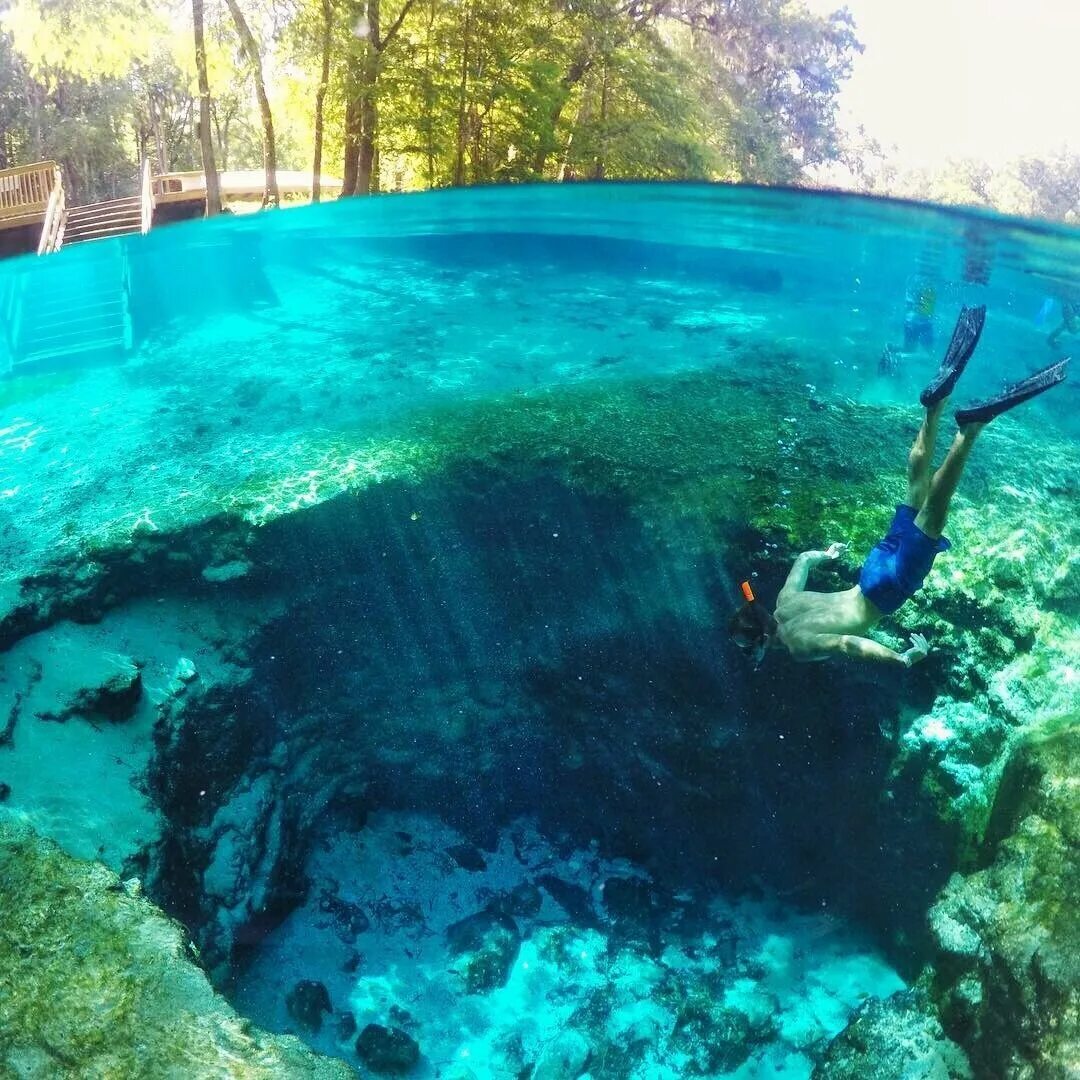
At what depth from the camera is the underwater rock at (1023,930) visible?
4.51m

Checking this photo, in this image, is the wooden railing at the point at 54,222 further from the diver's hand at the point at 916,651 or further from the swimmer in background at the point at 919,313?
the swimmer in background at the point at 919,313

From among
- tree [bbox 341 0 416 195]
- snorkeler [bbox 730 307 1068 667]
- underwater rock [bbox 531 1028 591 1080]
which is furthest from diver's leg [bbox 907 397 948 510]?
tree [bbox 341 0 416 195]

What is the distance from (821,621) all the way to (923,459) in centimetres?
135

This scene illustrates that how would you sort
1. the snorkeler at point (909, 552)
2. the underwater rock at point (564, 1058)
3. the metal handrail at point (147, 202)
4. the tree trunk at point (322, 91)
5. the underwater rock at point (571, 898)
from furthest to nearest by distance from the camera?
the metal handrail at point (147, 202), the tree trunk at point (322, 91), the underwater rock at point (571, 898), the underwater rock at point (564, 1058), the snorkeler at point (909, 552)

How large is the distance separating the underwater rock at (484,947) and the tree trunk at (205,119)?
1433 centimetres

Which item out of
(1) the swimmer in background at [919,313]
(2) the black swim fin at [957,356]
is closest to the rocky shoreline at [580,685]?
(2) the black swim fin at [957,356]

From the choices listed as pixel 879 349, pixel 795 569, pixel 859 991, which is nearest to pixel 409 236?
pixel 879 349

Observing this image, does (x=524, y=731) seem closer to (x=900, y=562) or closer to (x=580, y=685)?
(x=580, y=685)

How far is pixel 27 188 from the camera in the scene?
14.0 m

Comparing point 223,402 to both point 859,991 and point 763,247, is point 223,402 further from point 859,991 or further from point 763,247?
point 763,247

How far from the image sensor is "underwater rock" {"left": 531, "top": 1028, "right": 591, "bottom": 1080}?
20.2 feet

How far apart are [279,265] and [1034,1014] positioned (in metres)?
22.4

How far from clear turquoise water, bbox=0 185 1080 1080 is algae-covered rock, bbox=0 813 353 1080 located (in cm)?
121

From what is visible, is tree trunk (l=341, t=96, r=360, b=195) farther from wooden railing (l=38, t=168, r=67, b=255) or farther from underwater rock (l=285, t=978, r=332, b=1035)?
underwater rock (l=285, t=978, r=332, b=1035)
